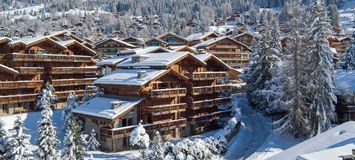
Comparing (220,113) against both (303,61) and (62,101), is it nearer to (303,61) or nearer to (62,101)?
(303,61)

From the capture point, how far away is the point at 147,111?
48.4 metres

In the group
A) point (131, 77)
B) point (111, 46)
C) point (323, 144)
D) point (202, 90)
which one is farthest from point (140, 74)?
point (111, 46)

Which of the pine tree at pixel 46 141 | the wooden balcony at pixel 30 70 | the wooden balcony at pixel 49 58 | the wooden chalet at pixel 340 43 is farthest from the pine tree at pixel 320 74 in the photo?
the wooden chalet at pixel 340 43

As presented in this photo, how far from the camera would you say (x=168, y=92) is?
49562mm

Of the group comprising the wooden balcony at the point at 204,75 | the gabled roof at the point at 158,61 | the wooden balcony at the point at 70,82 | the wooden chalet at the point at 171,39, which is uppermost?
the wooden chalet at the point at 171,39

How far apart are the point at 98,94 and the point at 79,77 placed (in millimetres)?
11632

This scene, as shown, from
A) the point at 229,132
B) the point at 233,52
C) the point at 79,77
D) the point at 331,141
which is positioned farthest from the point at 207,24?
the point at 331,141

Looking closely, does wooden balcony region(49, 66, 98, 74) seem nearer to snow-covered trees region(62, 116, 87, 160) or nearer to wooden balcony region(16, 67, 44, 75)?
wooden balcony region(16, 67, 44, 75)

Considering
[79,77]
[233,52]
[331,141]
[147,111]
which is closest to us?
[331,141]

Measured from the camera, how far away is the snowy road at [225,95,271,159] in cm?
4553

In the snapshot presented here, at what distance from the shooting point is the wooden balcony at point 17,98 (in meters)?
54.8

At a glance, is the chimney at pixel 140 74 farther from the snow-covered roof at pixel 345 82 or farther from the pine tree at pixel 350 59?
the pine tree at pixel 350 59

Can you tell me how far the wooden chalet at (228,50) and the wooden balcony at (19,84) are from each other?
43.7 meters

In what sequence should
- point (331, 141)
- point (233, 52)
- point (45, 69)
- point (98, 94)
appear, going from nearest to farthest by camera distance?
point (331, 141) → point (98, 94) → point (45, 69) → point (233, 52)
